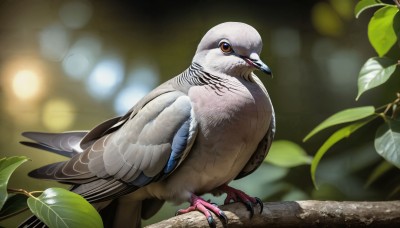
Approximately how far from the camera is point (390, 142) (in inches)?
61.7

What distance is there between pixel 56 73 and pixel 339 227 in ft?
4.75

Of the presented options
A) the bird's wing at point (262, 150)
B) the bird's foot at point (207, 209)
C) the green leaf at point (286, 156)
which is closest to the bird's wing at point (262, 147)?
the bird's wing at point (262, 150)

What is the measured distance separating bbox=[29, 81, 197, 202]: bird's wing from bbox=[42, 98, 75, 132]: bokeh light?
0.78 m

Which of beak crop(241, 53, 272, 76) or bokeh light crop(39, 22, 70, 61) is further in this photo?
bokeh light crop(39, 22, 70, 61)

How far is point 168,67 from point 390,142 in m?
1.19

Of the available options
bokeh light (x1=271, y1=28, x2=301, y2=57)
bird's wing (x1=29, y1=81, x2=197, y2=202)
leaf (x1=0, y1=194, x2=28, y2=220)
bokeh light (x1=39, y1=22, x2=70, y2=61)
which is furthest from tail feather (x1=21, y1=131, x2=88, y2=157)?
bokeh light (x1=271, y1=28, x2=301, y2=57)

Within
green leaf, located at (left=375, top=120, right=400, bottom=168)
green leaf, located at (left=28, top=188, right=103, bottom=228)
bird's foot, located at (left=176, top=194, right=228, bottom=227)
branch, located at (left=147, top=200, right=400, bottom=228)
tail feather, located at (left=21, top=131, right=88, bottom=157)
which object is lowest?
branch, located at (left=147, top=200, right=400, bottom=228)

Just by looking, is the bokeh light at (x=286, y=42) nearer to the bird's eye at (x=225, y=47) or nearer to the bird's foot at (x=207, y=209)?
the bird's eye at (x=225, y=47)

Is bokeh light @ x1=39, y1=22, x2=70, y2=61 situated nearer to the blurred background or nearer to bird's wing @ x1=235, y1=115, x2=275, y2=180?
the blurred background

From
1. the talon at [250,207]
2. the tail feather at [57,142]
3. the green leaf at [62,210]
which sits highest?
the tail feather at [57,142]

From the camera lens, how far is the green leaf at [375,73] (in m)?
1.59

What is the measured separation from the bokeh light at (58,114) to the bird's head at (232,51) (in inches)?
40.2

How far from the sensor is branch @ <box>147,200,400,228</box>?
1472mm

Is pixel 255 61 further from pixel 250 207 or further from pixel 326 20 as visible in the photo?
pixel 326 20
